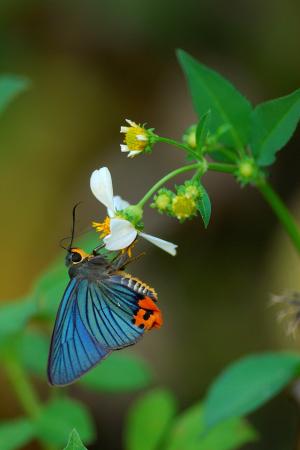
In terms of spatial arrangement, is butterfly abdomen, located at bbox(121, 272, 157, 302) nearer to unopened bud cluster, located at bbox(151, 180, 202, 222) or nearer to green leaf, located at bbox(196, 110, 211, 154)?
unopened bud cluster, located at bbox(151, 180, 202, 222)

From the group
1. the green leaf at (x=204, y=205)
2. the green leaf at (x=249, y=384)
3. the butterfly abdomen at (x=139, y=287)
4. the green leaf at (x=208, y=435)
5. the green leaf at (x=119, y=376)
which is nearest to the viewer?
the green leaf at (x=204, y=205)

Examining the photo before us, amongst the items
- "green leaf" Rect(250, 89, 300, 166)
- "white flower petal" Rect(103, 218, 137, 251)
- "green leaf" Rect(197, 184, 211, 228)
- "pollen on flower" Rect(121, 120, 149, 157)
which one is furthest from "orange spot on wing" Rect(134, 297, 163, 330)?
"green leaf" Rect(250, 89, 300, 166)

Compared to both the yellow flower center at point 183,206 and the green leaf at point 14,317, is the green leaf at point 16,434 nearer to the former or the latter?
the green leaf at point 14,317

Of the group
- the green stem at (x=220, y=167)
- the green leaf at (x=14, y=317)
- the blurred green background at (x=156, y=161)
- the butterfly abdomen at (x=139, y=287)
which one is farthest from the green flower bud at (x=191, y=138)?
the blurred green background at (x=156, y=161)

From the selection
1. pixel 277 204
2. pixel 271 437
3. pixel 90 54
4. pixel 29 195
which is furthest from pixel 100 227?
pixel 90 54

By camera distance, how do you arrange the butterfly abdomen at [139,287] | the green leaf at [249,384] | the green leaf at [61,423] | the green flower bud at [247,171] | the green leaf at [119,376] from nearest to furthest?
the butterfly abdomen at [139,287] < the green flower bud at [247,171] < the green leaf at [249,384] < the green leaf at [61,423] < the green leaf at [119,376]
